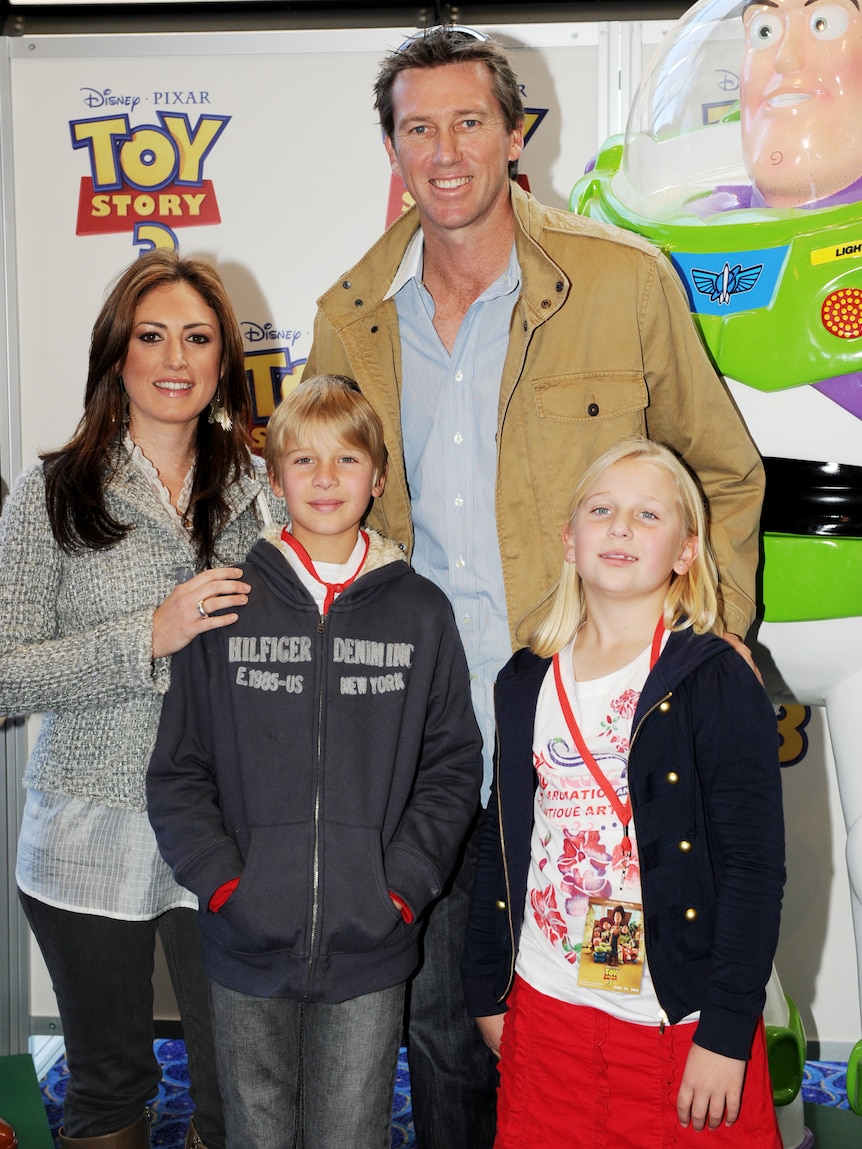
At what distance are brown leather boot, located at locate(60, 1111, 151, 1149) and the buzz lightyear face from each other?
165 cm

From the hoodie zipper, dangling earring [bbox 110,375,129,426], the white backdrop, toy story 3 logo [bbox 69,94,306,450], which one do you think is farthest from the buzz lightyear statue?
toy story 3 logo [bbox 69,94,306,450]

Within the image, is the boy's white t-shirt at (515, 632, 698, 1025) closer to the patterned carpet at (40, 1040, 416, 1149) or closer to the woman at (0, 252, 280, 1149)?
the woman at (0, 252, 280, 1149)

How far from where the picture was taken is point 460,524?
1.63 metres

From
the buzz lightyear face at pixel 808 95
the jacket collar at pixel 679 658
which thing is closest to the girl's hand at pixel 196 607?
the jacket collar at pixel 679 658

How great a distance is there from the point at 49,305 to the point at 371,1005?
6.06 ft

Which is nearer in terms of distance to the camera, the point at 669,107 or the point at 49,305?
the point at 669,107

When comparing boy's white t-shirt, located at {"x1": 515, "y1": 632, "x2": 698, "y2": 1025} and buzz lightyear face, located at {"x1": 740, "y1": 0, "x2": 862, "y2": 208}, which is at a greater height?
buzz lightyear face, located at {"x1": 740, "y1": 0, "x2": 862, "y2": 208}

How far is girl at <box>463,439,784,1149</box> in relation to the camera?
132 centimetres

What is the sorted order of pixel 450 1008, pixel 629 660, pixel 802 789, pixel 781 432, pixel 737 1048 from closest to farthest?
pixel 737 1048 → pixel 629 660 → pixel 781 432 → pixel 450 1008 → pixel 802 789

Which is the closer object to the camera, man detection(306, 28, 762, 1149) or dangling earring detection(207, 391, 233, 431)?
man detection(306, 28, 762, 1149)

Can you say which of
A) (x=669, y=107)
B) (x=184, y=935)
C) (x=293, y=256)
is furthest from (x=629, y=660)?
(x=293, y=256)

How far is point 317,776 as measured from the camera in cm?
145

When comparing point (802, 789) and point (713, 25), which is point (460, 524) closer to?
point (713, 25)

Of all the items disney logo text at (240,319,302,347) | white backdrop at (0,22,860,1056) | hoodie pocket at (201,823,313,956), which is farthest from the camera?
disney logo text at (240,319,302,347)
